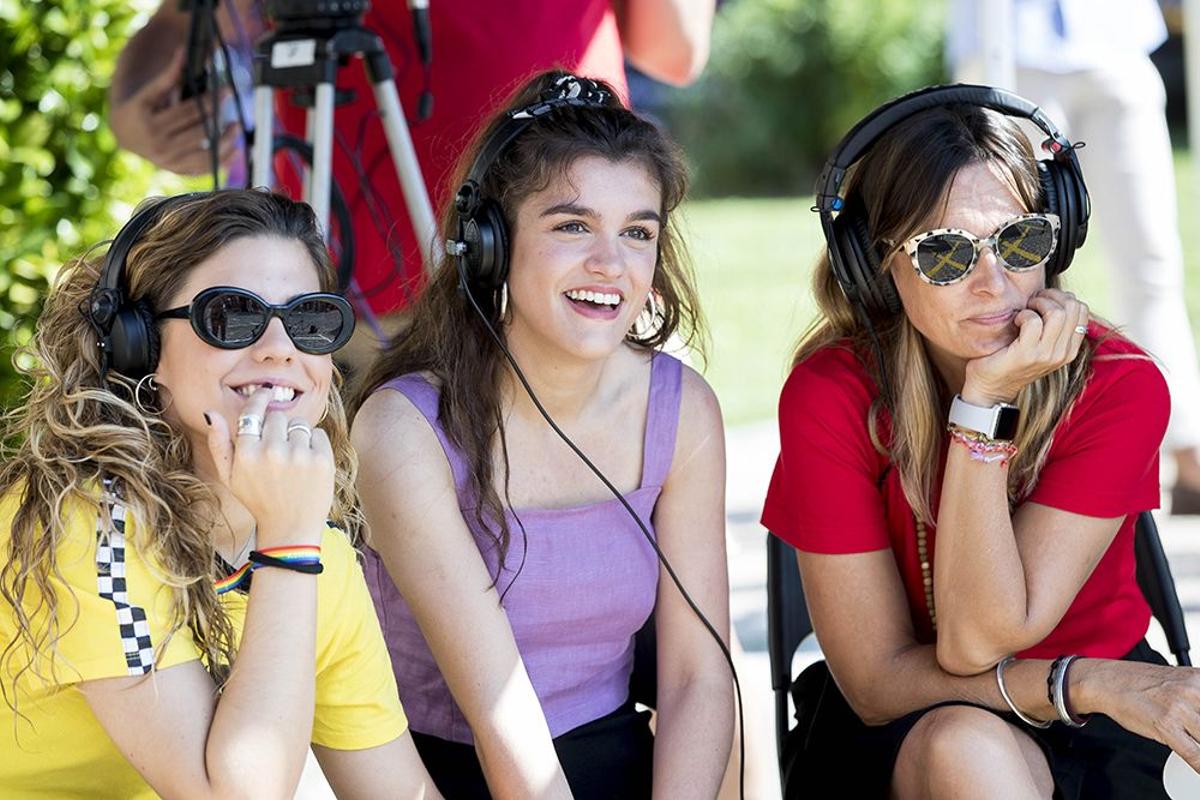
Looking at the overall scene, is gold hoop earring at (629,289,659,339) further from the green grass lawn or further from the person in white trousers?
the green grass lawn

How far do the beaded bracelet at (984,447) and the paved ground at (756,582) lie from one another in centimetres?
71

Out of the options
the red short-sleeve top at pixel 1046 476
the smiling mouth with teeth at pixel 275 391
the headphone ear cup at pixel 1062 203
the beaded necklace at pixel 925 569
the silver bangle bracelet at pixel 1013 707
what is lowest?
the silver bangle bracelet at pixel 1013 707

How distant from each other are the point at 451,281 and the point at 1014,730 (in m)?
1.14

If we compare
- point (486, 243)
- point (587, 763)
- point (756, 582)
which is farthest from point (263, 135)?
point (756, 582)

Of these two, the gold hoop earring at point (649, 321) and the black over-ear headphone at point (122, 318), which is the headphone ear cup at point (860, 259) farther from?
the black over-ear headphone at point (122, 318)

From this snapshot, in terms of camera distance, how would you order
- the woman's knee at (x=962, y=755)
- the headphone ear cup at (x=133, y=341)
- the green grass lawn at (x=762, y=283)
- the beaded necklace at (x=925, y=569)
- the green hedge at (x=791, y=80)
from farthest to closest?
the green hedge at (x=791, y=80) < the green grass lawn at (x=762, y=283) < the beaded necklace at (x=925, y=569) < the woman's knee at (x=962, y=755) < the headphone ear cup at (x=133, y=341)

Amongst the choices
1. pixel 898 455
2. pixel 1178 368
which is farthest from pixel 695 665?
pixel 1178 368

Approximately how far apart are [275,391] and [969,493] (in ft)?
3.47

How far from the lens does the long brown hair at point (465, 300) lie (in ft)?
8.63

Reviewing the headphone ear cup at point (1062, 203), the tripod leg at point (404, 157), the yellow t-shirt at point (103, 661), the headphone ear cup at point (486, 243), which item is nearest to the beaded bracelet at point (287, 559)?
the yellow t-shirt at point (103, 661)

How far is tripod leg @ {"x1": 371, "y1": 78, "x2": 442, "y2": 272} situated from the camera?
340 centimetres

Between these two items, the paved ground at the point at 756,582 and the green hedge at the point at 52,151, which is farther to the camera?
the green hedge at the point at 52,151

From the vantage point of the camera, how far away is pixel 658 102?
17078 millimetres

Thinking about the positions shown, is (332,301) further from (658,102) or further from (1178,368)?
(658,102)
